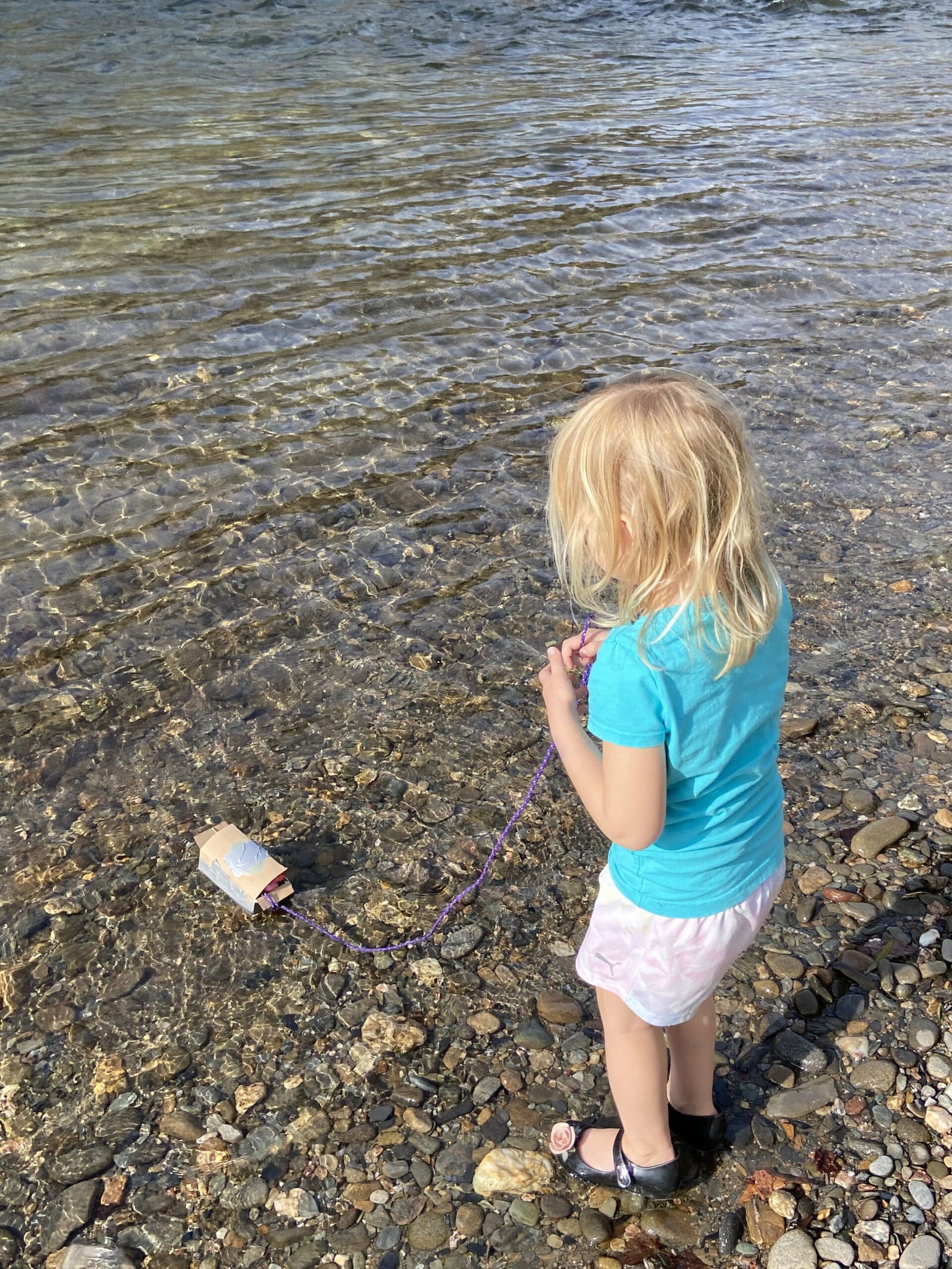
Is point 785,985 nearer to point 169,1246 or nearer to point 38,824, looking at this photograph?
point 169,1246

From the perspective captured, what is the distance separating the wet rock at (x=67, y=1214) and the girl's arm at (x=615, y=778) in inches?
72.8

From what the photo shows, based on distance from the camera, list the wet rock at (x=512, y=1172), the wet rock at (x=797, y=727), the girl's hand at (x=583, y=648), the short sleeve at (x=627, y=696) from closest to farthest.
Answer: the short sleeve at (x=627, y=696), the girl's hand at (x=583, y=648), the wet rock at (x=512, y=1172), the wet rock at (x=797, y=727)

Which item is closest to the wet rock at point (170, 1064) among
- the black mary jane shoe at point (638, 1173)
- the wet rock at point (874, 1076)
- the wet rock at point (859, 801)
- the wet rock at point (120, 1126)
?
the wet rock at point (120, 1126)

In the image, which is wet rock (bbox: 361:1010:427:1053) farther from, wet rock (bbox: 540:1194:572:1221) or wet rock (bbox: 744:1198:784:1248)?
wet rock (bbox: 744:1198:784:1248)

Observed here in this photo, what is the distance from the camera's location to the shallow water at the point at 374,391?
486cm

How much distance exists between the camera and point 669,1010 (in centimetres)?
259

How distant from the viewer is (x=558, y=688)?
2.51 m

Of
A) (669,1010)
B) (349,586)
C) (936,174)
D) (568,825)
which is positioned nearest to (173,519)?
(349,586)

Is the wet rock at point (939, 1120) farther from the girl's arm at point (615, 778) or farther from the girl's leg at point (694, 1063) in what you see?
the girl's arm at point (615, 778)

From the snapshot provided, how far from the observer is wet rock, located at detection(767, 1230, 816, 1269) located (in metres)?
2.71

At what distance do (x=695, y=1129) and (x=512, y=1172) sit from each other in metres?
0.52

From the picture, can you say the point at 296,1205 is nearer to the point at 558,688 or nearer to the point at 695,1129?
the point at 695,1129

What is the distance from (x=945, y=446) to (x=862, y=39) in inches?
796

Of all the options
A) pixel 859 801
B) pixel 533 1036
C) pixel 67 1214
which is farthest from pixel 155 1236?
pixel 859 801
